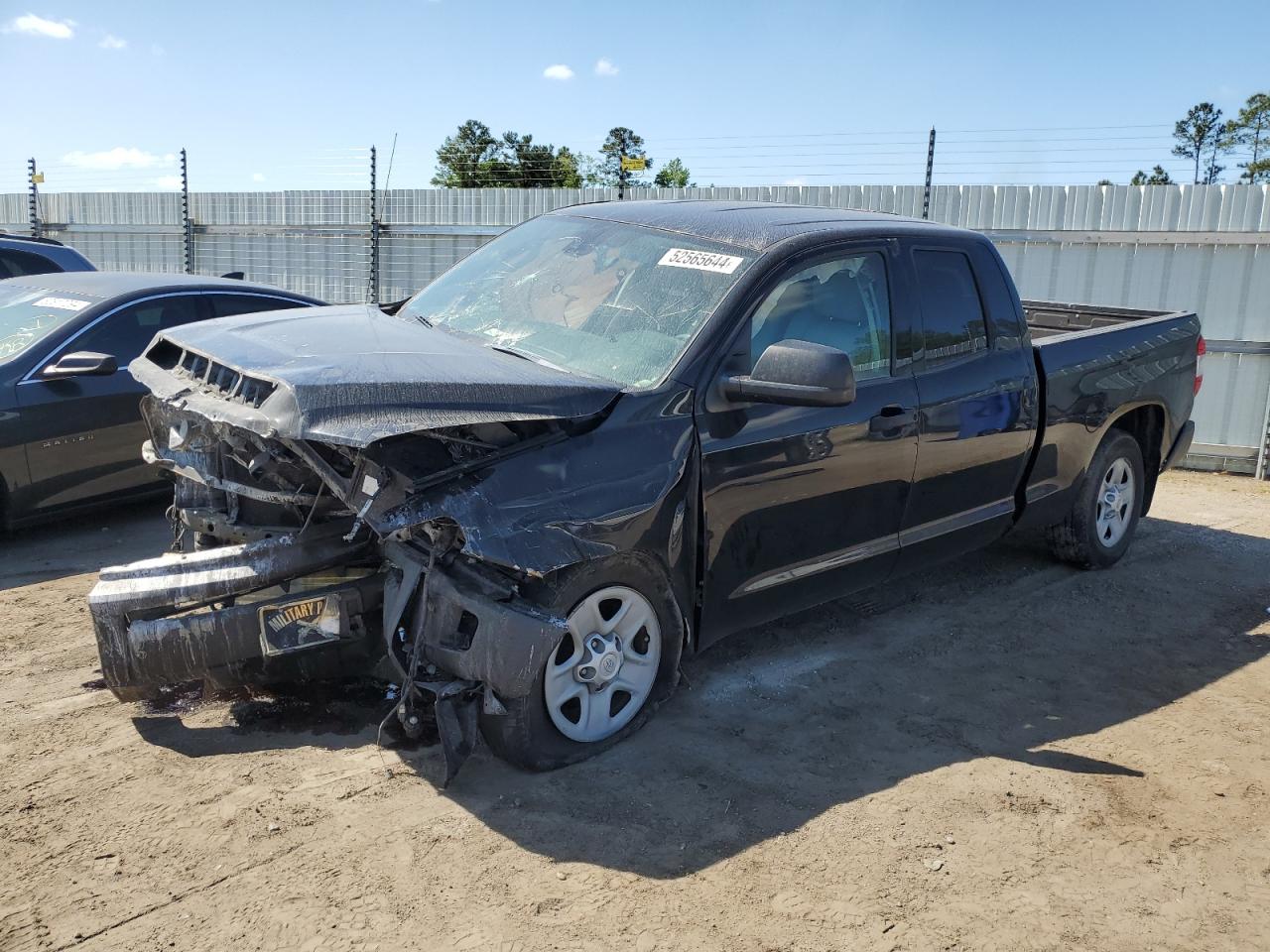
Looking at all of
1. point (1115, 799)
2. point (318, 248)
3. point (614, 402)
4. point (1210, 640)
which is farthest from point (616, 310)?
point (318, 248)

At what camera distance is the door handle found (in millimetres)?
4527

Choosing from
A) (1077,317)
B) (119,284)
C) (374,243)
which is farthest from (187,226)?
(1077,317)

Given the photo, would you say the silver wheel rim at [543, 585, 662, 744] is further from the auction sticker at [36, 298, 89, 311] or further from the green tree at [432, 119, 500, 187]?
the green tree at [432, 119, 500, 187]

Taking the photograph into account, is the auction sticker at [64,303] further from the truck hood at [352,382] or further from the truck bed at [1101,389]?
the truck bed at [1101,389]

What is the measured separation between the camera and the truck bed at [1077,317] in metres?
6.84

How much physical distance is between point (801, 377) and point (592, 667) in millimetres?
1277

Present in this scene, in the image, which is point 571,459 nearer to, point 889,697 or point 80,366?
point 889,697

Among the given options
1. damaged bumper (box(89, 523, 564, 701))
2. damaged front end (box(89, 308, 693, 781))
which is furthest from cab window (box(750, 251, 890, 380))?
damaged bumper (box(89, 523, 564, 701))

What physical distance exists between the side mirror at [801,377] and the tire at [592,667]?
0.76 metres

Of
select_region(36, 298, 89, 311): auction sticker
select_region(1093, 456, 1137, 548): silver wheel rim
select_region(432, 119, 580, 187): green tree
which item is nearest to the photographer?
select_region(1093, 456, 1137, 548): silver wheel rim

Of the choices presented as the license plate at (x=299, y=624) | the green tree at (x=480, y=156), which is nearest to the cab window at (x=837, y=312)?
the license plate at (x=299, y=624)

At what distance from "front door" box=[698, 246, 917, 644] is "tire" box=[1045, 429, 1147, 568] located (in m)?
1.89

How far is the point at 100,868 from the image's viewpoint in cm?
315

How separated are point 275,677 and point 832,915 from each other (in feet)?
6.94
